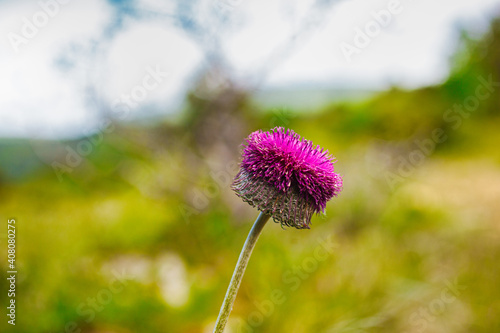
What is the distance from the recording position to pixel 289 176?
0.51 meters

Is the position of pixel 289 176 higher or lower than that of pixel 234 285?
higher

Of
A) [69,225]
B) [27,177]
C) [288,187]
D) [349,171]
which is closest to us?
[288,187]

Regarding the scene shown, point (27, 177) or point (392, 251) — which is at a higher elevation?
point (27, 177)

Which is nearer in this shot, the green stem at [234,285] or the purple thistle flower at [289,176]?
the green stem at [234,285]

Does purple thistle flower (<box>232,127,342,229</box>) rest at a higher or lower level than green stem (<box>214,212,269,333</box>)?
higher

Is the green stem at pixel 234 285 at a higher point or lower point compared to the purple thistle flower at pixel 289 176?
lower

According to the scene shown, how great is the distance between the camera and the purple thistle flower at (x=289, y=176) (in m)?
0.51

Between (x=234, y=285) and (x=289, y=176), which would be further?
(x=289, y=176)

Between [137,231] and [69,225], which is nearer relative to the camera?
[69,225]

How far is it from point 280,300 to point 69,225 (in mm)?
1552

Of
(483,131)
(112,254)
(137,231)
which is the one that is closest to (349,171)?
(137,231)

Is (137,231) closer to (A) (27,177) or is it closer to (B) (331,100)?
(A) (27,177)

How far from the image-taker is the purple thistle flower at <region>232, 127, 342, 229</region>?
1.67ft

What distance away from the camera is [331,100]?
21.2 ft
